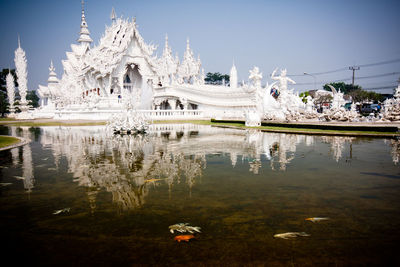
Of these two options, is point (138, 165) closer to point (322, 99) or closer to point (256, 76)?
point (256, 76)

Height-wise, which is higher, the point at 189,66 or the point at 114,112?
the point at 189,66

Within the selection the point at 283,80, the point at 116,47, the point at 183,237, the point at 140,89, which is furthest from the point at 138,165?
the point at 140,89

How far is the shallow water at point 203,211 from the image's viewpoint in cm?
301

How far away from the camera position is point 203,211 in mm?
4180

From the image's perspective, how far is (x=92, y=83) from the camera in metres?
44.4

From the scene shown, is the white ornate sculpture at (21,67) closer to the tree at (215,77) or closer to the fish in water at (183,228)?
the fish in water at (183,228)

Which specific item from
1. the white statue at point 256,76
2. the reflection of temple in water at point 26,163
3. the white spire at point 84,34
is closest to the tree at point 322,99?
the white statue at point 256,76

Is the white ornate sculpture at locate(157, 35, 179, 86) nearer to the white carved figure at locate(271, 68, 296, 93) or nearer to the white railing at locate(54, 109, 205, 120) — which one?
the white railing at locate(54, 109, 205, 120)

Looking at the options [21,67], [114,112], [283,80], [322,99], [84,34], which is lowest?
[114,112]

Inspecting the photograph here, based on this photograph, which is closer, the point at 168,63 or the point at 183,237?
the point at 183,237

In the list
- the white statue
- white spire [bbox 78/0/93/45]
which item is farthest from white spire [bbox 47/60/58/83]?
the white statue

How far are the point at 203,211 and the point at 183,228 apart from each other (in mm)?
669

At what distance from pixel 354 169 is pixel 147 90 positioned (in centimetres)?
3743

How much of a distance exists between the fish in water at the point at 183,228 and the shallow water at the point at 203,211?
112 millimetres
